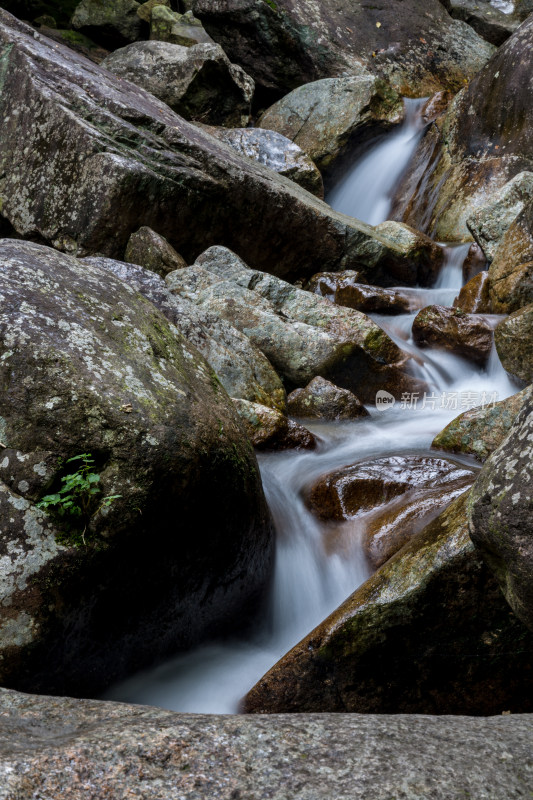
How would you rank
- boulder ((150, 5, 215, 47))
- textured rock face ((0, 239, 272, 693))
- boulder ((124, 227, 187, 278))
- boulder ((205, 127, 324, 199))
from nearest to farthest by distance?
textured rock face ((0, 239, 272, 693)) < boulder ((124, 227, 187, 278)) < boulder ((205, 127, 324, 199)) < boulder ((150, 5, 215, 47))

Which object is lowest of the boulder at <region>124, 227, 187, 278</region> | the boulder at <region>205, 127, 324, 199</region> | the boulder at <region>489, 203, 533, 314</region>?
the boulder at <region>124, 227, 187, 278</region>

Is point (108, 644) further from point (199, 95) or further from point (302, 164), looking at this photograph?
point (199, 95)

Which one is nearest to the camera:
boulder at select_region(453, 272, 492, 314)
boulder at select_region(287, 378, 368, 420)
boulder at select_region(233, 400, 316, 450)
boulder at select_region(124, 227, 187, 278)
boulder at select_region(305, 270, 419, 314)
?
boulder at select_region(233, 400, 316, 450)

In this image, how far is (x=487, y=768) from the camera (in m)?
1.35

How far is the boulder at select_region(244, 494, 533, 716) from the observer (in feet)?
8.42

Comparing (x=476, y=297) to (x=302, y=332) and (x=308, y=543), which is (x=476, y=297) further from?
(x=308, y=543)

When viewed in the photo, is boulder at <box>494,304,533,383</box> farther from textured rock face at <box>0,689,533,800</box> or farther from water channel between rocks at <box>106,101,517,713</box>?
textured rock face at <box>0,689,533,800</box>

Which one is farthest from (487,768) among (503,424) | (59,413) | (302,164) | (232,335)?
(302,164)

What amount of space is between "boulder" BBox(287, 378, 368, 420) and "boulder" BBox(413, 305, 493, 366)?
1748mm

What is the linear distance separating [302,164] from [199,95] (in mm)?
3082

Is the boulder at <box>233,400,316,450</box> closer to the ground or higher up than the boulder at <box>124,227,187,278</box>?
higher up

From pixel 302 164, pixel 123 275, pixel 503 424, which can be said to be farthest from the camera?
pixel 302 164

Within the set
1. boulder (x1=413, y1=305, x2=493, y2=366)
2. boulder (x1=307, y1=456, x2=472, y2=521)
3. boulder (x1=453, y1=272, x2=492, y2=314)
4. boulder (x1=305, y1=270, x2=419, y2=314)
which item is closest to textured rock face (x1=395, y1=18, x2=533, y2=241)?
boulder (x1=305, y1=270, x2=419, y2=314)

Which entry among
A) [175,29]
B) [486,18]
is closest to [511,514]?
[175,29]
